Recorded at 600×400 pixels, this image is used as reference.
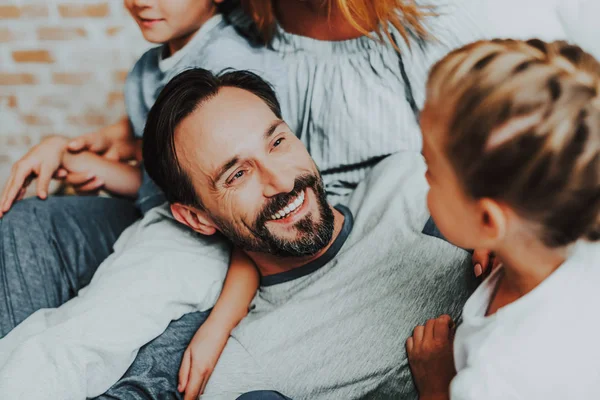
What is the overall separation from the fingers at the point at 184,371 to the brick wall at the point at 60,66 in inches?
58.4

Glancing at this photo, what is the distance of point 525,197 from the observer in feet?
2.17

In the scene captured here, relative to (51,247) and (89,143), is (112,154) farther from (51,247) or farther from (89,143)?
(51,247)

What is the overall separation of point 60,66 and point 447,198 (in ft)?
6.72

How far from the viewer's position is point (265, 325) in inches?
47.8

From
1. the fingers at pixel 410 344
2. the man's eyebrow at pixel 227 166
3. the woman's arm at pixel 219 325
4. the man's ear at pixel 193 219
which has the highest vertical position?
the man's eyebrow at pixel 227 166

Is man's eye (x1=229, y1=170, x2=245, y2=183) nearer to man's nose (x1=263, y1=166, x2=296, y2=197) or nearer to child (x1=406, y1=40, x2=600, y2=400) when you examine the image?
man's nose (x1=263, y1=166, x2=296, y2=197)

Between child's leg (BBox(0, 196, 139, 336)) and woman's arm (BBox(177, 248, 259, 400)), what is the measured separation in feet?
1.34

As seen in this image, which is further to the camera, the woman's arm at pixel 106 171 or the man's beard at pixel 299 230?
the woman's arm at pixel 106 171

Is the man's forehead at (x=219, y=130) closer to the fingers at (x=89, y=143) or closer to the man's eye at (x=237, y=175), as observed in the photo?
the man's eye at (x=237, y=175)

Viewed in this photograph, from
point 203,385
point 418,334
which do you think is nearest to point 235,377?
point 203,385

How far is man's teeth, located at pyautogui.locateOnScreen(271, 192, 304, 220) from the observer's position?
1.17m

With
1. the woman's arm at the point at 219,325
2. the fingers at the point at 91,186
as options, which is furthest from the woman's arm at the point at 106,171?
the woman's arm at the point at 219,325

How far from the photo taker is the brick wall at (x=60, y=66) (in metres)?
2.25

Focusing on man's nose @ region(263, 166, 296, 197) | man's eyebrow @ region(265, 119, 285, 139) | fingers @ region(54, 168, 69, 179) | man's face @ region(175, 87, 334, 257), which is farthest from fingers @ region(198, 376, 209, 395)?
fingers @ region(54, 168, 69, 179)
